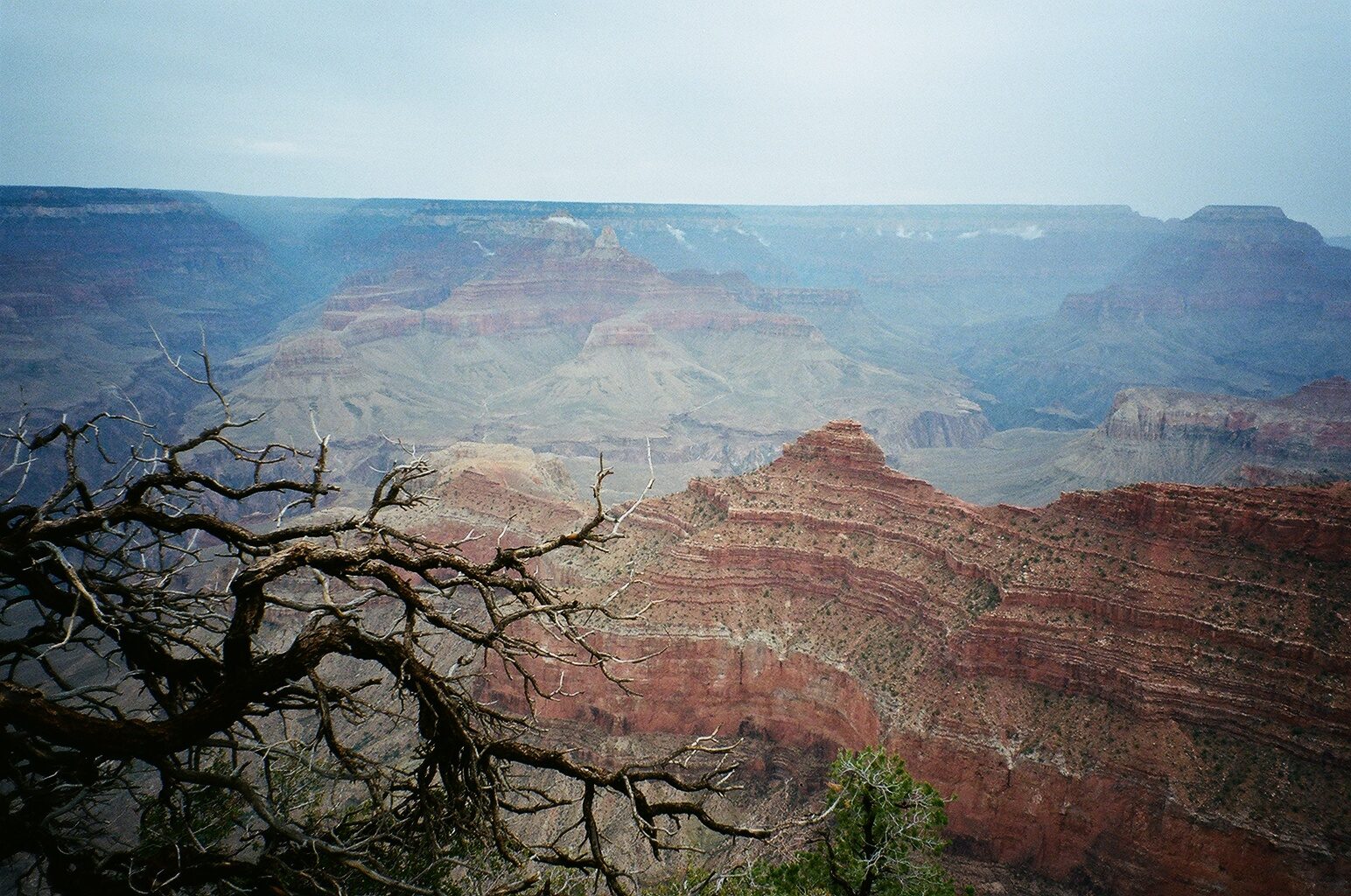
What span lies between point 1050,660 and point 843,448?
558 inches

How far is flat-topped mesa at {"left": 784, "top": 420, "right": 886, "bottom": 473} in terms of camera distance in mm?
38875

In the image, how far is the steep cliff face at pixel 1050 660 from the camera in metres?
25.5

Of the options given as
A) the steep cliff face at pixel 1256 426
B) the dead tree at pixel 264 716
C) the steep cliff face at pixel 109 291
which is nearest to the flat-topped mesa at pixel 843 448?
the dead tree at pixel 264 716

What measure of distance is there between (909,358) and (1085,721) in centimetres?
17104

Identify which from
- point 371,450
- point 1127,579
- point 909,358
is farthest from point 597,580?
point 909,358

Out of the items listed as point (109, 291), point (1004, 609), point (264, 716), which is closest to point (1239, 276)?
point (1004, 609)

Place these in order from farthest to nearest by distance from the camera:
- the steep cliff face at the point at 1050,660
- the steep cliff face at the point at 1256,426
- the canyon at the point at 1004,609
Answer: the steep cliff face at the point at 1256,426, the canyon at the point at 1004,609, the steep cliff face at the point at 1050,660

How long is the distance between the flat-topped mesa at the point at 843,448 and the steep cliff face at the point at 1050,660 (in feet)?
0.45

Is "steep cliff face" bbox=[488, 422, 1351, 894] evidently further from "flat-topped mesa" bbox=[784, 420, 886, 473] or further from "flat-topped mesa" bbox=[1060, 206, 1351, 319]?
"flat-topped mesa" bbox=[1060, 206, 1351, 319]

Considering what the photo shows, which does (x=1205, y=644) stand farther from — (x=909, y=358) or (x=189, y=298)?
(x=189, y=298)

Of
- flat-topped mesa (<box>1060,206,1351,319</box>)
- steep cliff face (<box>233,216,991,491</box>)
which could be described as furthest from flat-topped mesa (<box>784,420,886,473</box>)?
flat-topped mesa (<box>1060,206,1351,319</box>)

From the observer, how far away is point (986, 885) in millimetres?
27750

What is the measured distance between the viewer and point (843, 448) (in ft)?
129

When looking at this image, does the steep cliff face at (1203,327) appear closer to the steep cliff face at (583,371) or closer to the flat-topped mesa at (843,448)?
the steep cliff face at (583,371)
